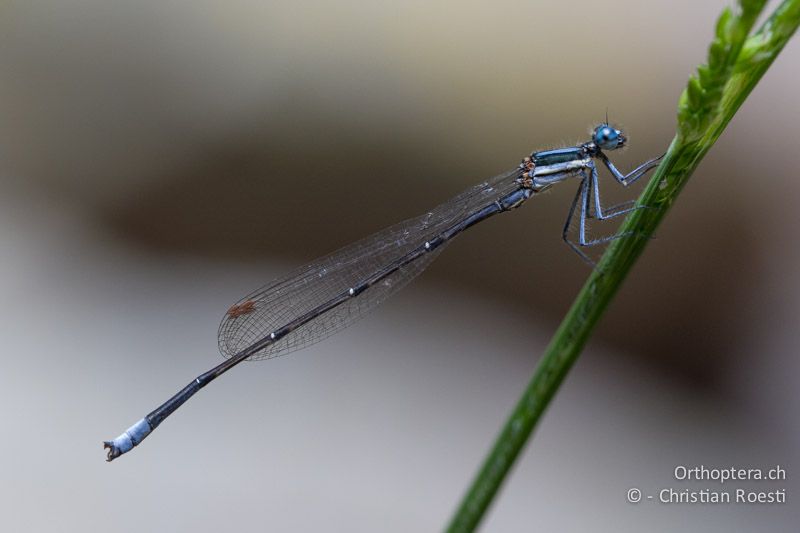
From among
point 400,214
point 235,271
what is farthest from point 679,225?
point 235,271

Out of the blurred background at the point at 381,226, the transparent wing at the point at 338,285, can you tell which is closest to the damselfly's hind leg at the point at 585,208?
the transparent wing at the point at 338,285

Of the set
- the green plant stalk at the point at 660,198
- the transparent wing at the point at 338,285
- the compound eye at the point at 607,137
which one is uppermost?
the compound eye at the point at 607,137

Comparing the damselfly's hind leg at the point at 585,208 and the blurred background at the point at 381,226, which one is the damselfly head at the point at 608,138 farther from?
the blurred background at the point at 381,226

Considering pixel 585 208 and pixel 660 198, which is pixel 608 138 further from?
pixel 660 198

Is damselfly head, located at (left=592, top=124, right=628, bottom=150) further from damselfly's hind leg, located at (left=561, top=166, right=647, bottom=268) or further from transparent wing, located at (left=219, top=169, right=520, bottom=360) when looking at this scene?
transparent wing, located at (left=219, top=169, right=520, bottom=360)

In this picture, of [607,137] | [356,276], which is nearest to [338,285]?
[356,276]

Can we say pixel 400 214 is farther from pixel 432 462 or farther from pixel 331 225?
pixel 432 462
